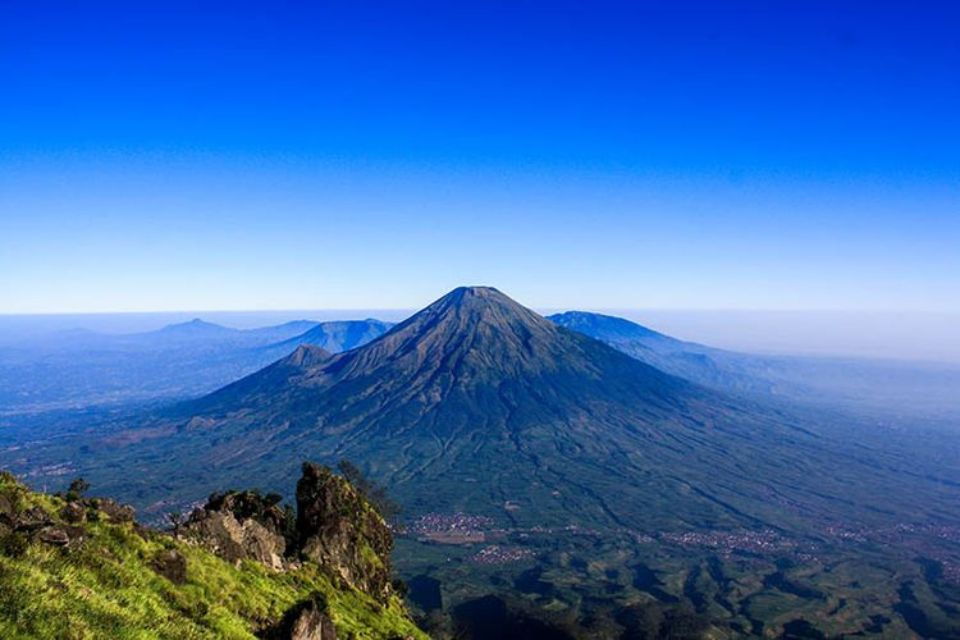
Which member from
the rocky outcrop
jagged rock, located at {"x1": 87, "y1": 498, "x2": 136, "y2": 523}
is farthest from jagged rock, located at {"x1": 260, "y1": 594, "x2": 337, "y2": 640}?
jagged rock, located at {"x1": 87, "y1": 498, "x2": 136, "y2": 523}

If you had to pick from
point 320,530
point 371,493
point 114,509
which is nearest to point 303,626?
point 114,509

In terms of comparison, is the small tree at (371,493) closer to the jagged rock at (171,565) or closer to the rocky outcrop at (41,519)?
the jagged rock at (171,565)

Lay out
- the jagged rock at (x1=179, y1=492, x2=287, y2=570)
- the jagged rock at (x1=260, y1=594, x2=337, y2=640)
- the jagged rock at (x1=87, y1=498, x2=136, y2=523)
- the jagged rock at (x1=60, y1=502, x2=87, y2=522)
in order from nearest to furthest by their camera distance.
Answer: the jagged rock at (x1=60, y1=502, x2=87, y2=522) → the jagged rock at (x1=260, y1=594, x2=337, y2=640) → the jagged rock at (x1=87, y1=498, x2=136, y2=523) → the jagged rock at (x1=179, y1=492, x2=287, y2=570)

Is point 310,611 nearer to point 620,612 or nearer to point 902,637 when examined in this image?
point 620,612

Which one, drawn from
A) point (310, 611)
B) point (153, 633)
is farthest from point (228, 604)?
point (153, 633)

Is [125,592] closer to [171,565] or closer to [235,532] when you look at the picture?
[171,565]

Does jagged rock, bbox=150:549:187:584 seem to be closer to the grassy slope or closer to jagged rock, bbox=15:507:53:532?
the grassy slope
